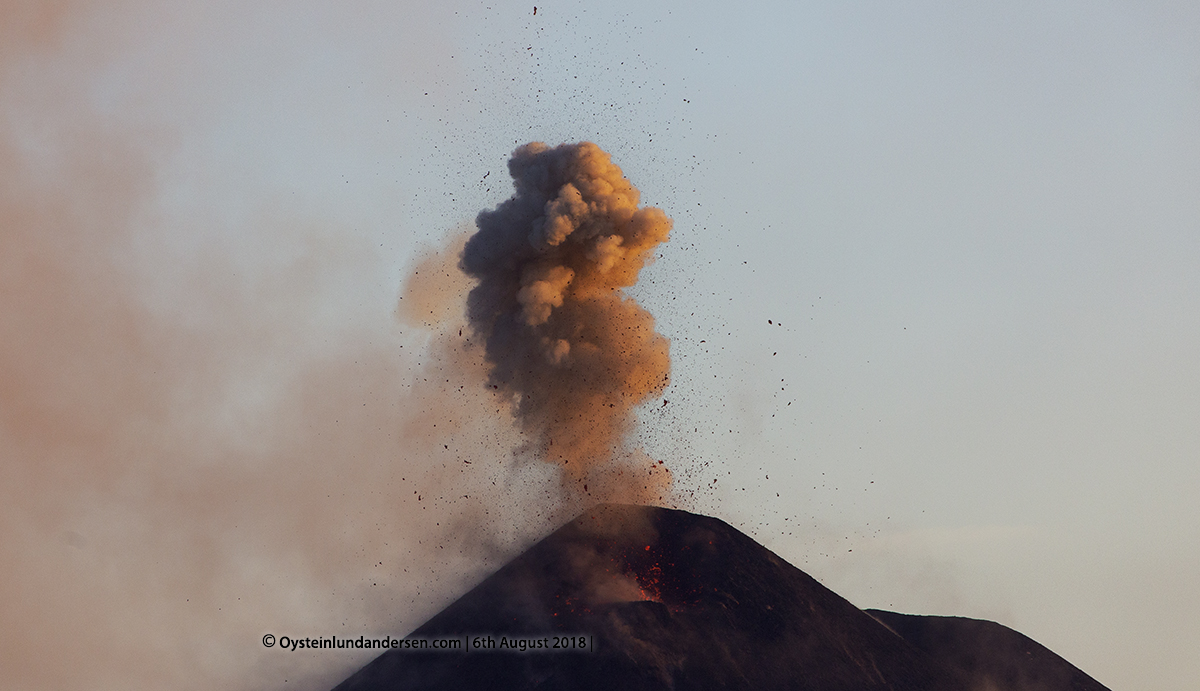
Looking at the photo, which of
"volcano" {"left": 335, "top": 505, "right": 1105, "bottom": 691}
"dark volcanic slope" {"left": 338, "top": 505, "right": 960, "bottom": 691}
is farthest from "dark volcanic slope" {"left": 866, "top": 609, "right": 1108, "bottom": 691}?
"dark volcanic slope" {"left": 338, "top": 505, "right": 960, "bottom": 691}

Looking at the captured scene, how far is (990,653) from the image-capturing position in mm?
69875

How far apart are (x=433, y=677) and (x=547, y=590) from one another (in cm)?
739

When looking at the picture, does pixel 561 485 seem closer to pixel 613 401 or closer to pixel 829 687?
pixel 613 401

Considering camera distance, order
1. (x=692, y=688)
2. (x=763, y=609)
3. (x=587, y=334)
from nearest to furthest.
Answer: (x=692, y=688)
(x=763, y=609)
(x=587, y=334)

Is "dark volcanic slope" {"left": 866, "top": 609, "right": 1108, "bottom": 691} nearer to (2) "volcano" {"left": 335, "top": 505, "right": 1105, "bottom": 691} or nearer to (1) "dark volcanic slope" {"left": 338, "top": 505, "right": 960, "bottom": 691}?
(2) "volcano" {"left": 335, "top": 505, "right": 1105, "bottom": 691}

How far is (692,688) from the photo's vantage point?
53281 millimetres

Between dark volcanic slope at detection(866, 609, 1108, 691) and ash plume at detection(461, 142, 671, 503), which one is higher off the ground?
ash plume at detection(461, 142, 671, 503)

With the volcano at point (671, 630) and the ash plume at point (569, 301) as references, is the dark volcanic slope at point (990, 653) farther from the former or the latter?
the ash plume at point (569, 301)

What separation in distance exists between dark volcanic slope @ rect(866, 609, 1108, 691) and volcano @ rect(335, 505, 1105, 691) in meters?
0.11

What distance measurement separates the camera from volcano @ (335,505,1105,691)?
178ft

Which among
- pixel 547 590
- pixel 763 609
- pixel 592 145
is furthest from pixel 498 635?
pixel 592 145

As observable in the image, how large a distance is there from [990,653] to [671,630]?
24.1m

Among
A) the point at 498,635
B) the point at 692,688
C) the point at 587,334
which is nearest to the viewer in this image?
the point at 692,688

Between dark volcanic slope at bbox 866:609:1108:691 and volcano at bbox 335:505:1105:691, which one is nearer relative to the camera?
volcano at bbox 335:505:1105:691
